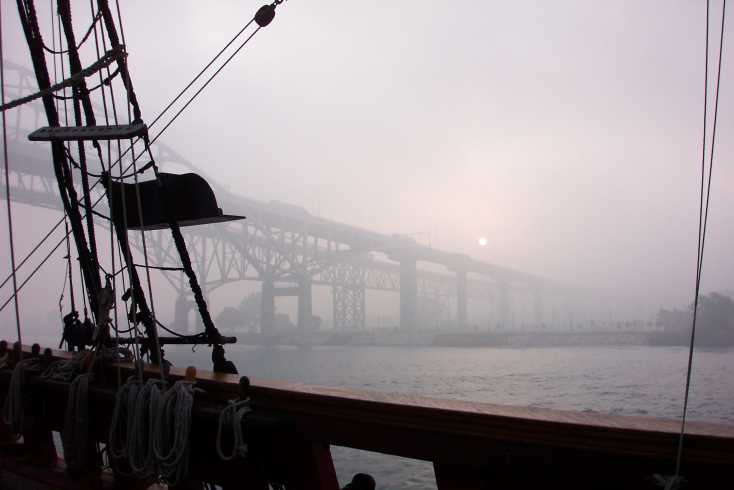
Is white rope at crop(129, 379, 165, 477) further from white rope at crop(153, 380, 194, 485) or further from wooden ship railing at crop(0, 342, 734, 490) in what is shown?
wooden ship railing at crop(0, 342, 734, 490)

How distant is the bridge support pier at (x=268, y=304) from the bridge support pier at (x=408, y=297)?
15189mm

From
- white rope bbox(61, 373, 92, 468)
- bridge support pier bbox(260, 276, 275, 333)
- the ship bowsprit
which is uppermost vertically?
the ship bowsprit

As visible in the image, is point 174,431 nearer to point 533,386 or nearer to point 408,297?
point 533,386

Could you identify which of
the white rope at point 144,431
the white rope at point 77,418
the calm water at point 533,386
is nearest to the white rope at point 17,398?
the white rope at point 77,418

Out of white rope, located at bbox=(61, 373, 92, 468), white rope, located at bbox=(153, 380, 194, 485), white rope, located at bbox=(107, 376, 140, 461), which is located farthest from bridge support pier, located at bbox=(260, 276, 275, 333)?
white rope, located at bbox=(153, 380, 194, 485)

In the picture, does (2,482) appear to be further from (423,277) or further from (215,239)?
(423,277)

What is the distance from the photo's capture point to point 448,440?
1.80m

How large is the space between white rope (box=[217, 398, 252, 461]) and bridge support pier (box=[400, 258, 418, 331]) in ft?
207

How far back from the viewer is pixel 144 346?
361 centimetres

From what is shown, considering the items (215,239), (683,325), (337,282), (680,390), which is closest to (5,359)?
(680,390)

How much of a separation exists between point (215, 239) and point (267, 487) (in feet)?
163

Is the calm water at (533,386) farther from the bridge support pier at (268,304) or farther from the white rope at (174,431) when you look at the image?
the bridge support pier at (268,304)

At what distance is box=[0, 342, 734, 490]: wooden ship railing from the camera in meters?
1.50

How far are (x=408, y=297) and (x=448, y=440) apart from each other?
63.9m
